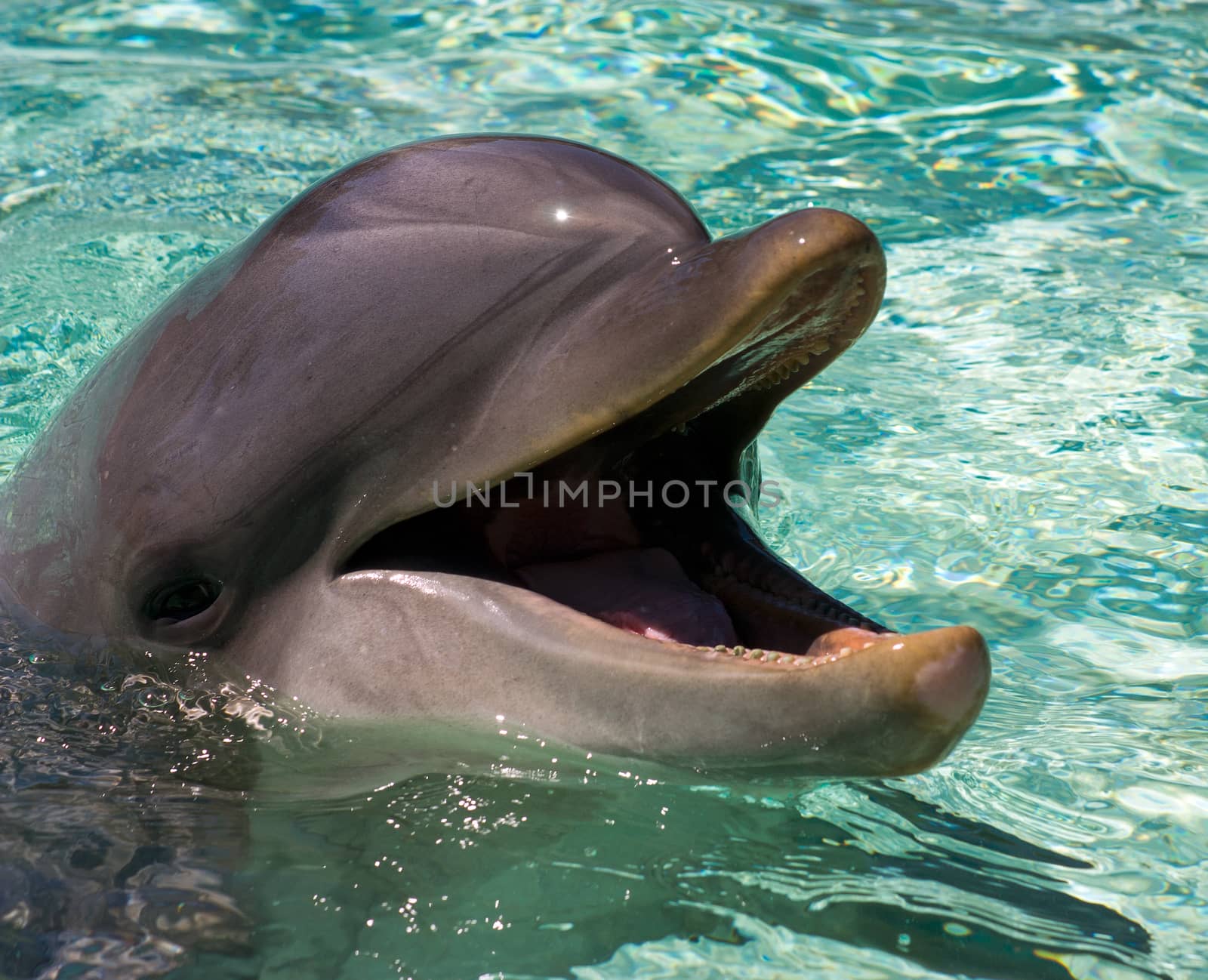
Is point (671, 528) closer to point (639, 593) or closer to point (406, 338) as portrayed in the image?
point (639, 593)

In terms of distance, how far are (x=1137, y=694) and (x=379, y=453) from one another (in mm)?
2292

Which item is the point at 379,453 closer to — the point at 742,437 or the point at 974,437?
the point at 742,437

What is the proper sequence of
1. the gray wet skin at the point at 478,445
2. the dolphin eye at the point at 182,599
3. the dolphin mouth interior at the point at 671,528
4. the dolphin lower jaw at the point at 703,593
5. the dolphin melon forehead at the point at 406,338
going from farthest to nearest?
the dolphin eye at the point at 182,599 → the dolphin mouth interior at the point at 671,528 → the dolphin melon forehead at the point at 406,338 → the gray wet skin at the point at 478,445 → the dolphin lower jaw at the point at 703,593

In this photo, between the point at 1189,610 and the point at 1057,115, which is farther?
the point at 1057,115

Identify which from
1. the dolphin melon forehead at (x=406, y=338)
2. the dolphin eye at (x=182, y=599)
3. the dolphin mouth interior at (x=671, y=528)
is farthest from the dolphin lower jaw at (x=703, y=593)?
the dolphin eye at (x=182, y=599)

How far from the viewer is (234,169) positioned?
8812mm

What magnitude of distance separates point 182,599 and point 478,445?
917mm

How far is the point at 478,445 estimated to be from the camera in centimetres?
317

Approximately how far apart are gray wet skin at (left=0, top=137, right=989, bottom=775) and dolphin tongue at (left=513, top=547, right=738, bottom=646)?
5 cm

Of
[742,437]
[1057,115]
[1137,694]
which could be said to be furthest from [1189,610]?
[1057,115]

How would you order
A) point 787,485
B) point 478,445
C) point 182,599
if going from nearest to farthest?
point 478,445 → point 182,599 → point 787,485

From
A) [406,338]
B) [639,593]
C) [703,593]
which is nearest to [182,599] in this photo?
[406,338]

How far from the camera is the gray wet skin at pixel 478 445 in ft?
9.61

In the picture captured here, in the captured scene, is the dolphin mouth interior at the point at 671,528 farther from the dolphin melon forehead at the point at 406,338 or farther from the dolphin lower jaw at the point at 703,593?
the dolphin melon forehead at the point at 406,338
